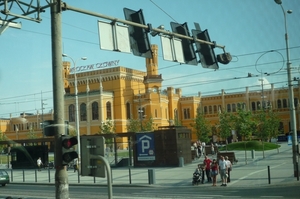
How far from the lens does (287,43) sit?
25.0m

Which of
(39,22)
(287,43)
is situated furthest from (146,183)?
(39,22)

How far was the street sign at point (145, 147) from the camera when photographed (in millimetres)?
39469

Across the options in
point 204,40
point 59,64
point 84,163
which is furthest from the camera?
point 204,40

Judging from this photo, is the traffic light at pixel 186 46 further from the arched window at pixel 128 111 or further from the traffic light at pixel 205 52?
the arched window at pixel 128 111

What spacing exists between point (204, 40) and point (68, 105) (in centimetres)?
6566

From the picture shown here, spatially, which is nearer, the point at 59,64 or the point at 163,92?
the point at 59,64

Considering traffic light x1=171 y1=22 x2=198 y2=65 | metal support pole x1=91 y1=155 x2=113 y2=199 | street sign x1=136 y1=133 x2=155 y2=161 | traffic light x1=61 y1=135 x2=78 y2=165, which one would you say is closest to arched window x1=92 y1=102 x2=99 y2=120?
street sign x1=136 y1=133 x2=155 y2=161

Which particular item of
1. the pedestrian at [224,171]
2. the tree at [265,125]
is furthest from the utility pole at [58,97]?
the tree at [265,125]

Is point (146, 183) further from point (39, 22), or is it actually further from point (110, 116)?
point (110, 116)

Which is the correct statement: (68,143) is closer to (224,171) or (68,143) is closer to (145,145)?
(224,171)

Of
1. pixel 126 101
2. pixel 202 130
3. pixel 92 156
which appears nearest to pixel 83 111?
pixel 126 101

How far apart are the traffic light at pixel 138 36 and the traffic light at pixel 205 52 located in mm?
2837

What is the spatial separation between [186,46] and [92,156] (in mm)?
7530

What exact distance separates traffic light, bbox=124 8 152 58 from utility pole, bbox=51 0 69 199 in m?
2.94
